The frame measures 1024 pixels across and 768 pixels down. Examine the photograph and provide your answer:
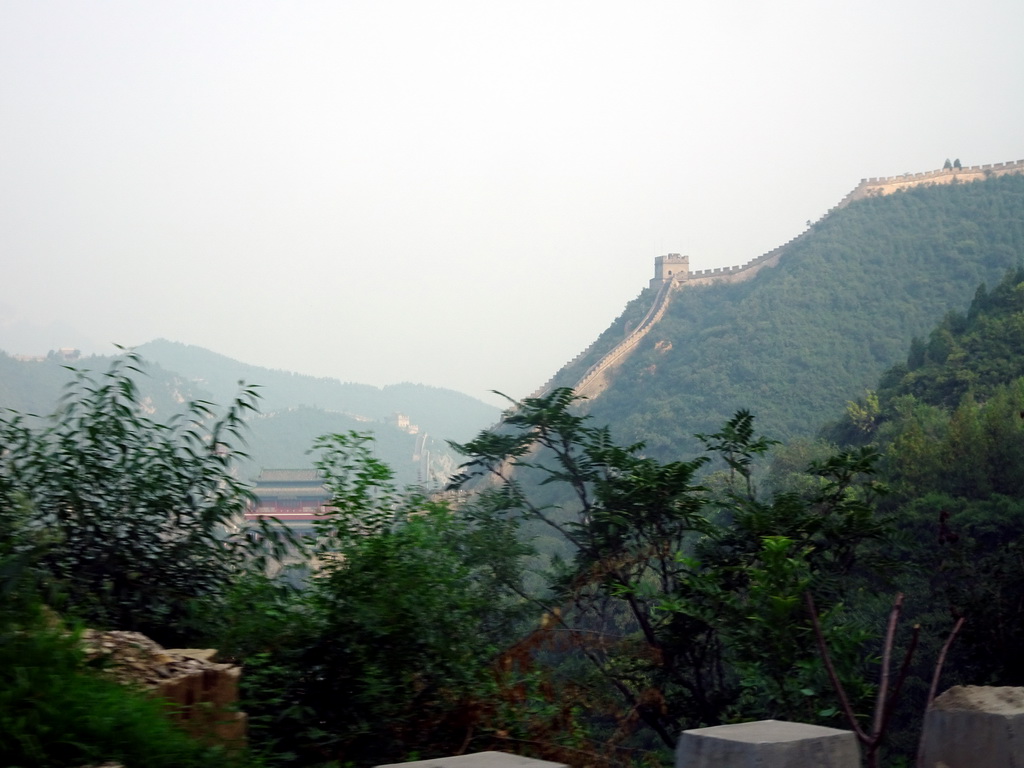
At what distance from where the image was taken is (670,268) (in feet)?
258

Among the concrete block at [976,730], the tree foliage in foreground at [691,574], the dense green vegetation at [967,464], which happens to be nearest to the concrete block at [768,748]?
the concrete block at [976,730]

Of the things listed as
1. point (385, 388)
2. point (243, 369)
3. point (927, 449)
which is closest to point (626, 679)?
point (927, 449)

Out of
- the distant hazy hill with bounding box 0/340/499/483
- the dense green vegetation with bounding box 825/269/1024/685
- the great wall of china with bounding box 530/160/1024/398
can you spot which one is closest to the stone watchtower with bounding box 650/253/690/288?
the great wall of china with bounding box 530/160/1024/398

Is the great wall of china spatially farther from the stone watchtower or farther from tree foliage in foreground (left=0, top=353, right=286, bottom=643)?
tree foliage in foreground (left=0, top=353, right=286, bottom=643)

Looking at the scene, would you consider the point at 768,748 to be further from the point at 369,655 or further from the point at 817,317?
the point at 817,317

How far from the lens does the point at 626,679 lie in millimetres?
6137

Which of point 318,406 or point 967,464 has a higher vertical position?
point 318,406

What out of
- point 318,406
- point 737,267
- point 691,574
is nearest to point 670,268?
point 737,267

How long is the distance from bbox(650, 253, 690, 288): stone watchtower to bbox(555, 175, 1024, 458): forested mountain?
151 centimetres

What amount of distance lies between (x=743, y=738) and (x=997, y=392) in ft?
87.2

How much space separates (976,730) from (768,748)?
883 mm

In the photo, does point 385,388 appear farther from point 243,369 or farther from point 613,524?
point 613,524

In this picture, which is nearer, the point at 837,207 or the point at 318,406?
the point at 837,207

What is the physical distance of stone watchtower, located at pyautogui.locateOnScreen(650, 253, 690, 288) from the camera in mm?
78188
